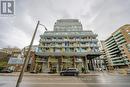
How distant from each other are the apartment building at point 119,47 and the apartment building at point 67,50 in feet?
114

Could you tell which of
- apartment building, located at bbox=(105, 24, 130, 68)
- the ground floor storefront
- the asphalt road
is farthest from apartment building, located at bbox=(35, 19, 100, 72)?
apartment building, located at bbox=(105, 24, 130, 68)

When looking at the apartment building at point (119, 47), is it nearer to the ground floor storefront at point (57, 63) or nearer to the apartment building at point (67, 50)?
the apartment building at point (67, 50)

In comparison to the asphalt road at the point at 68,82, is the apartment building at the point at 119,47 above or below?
above

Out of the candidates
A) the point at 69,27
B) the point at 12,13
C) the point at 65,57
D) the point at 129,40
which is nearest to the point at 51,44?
the point at 65,57

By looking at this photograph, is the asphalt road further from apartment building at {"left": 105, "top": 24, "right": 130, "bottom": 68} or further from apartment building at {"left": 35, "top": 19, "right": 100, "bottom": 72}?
apartment building at {"left": 105, "top": 24, "right": 130, "bottom": 68}

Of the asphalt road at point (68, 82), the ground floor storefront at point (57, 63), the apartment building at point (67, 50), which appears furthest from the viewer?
the apartment building at point (67, 50)

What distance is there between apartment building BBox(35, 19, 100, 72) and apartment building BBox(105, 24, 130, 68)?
34.8m

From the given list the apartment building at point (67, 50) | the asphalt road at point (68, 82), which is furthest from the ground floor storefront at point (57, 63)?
the asphalt road at point (68, 82)

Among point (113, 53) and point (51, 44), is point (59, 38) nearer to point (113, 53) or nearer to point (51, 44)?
point (51, 44)

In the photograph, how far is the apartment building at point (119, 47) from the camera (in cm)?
8025

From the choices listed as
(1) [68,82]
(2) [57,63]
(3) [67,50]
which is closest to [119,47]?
(3) [67,50]

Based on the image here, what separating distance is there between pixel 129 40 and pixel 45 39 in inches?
2497

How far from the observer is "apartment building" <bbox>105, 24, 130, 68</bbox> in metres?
80.2

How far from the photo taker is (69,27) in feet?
217
